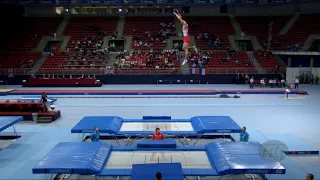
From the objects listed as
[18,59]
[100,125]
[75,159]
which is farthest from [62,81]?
[75,159]

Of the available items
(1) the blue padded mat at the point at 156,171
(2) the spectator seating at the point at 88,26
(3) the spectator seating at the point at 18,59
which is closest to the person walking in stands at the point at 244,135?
(1) the blue padded mat at the point at 156,171

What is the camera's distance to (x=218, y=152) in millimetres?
9766

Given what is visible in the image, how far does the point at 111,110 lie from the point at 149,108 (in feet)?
8.32

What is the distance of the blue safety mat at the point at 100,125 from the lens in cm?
1233

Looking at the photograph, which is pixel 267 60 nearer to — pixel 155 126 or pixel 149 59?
pixel 149 59

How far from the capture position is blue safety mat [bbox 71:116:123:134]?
12.3 m

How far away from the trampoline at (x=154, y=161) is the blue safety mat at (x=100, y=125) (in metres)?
1.85

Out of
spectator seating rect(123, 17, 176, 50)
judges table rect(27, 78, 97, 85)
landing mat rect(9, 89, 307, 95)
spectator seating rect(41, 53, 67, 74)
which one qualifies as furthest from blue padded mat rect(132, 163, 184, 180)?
spectator seating rect(123, 17, 176, 50)

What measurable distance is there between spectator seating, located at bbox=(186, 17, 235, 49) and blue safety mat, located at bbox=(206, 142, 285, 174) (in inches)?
1069

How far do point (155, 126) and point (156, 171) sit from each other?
5434mm

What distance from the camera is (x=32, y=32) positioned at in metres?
38.7

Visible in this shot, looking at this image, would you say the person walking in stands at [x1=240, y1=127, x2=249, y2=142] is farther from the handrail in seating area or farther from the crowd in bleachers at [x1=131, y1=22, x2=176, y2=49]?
the crowd in bleachers at [x1=131, y1=22, x2=176, y2=49]

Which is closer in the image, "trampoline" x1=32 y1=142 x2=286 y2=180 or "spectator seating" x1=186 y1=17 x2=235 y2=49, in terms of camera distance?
"trampoline" x1=32 y1=142 x2=286 y2=180

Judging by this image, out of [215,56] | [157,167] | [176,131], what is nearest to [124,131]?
[176,131]
